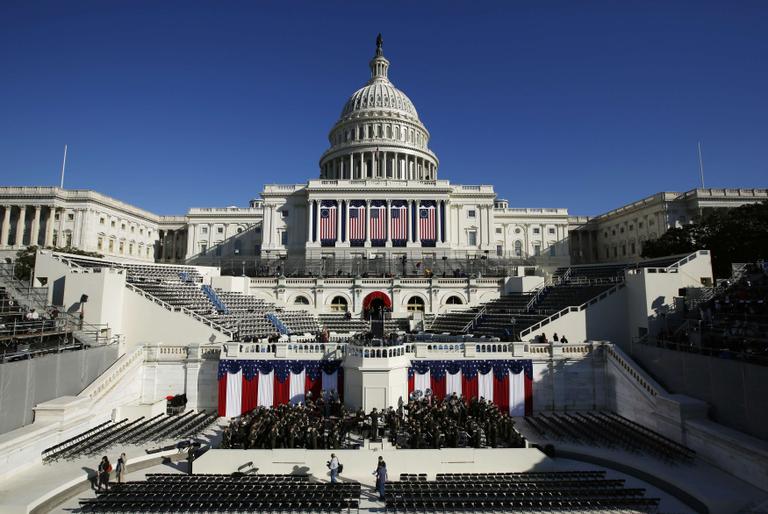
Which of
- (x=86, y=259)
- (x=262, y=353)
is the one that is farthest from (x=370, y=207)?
(x=262, y=353)

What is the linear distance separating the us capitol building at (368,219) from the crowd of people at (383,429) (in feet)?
133

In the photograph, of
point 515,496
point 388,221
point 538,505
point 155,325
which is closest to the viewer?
point 538,505

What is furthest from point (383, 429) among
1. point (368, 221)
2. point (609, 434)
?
point (368, 221)

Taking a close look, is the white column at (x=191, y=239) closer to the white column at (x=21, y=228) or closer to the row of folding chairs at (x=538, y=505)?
the white column at (x=21, y=228)

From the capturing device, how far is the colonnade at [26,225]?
71.4 metres

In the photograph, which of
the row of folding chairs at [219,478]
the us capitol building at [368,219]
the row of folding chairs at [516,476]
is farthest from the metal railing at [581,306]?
the us capitol building at [368,219]

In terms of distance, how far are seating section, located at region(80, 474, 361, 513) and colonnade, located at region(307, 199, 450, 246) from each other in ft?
175

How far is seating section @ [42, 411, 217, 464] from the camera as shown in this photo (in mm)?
17781

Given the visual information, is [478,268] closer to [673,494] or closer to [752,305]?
[752,305]

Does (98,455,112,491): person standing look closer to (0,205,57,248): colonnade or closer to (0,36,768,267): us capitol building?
(0,36,768,267): us capitol building

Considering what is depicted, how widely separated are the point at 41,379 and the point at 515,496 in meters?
21.9

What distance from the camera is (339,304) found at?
49.2 metres

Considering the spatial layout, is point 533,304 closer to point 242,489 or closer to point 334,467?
point 334,467

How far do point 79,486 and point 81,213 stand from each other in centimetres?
7367
